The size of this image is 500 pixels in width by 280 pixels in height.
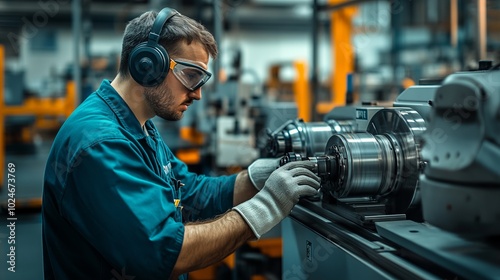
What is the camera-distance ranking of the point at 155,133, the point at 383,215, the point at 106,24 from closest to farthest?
the point at 383,215 → the point at 155,133 → the point at 106,24

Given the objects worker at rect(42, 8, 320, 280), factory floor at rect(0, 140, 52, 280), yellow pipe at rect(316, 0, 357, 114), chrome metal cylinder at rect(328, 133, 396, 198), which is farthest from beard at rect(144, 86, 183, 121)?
yellow pipe at rect(316, 0, 357, 114)

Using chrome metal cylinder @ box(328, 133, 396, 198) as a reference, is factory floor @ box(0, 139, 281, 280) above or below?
below

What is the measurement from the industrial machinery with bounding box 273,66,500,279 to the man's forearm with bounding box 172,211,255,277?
0.71 feet

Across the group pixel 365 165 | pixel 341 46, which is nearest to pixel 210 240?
pixel 365 165

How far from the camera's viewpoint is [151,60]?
4.23 feet

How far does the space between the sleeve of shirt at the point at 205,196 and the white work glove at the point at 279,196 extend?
0.39 meters

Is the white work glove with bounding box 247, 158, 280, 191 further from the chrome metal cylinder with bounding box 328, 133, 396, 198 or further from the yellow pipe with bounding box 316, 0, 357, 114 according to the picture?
the yellow pipe with bounding box 316, 0, 357, 114

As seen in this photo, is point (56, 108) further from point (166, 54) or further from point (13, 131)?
point (166, 54)

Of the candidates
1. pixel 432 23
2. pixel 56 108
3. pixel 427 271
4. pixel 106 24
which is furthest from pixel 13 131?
pixel 427 271

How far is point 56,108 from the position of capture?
6809 millimetres

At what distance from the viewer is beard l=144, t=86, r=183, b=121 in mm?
1379

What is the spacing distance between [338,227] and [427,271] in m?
0.33

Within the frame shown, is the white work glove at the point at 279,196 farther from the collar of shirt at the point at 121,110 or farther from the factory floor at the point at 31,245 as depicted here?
the factory floor at the point at 31,245

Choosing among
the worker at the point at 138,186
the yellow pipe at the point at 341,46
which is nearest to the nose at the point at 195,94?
the worker at the point at 138,186
